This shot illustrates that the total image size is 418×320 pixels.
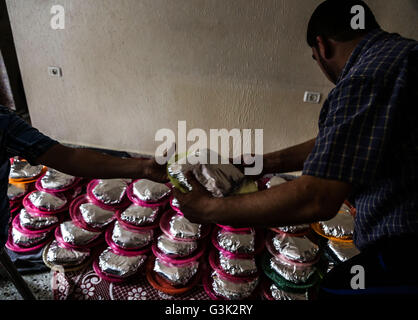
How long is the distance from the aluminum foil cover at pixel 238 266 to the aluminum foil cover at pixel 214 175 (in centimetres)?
49

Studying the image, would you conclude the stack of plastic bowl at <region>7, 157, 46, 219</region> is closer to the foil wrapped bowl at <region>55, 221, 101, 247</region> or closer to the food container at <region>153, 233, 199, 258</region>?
the foil wrapped bowl at <region>55, 221, 101, 247</region>

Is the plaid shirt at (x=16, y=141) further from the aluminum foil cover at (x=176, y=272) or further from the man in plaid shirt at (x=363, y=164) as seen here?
the aluminum foil cover at (x=176, y=272)

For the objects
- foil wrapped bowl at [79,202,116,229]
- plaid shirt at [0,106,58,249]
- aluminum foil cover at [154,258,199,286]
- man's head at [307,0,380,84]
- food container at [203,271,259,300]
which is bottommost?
food container at [203,271,259,300]

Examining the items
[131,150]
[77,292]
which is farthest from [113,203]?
[131,150]

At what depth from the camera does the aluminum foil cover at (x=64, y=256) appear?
152cm

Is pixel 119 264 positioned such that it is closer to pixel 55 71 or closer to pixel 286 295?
pixel 286 295

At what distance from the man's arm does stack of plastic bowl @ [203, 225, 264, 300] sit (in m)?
0.64

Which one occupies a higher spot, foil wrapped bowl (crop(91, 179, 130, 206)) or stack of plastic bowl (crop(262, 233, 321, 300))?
foil wrapped bowl (crop(91, 179, 130, 206))

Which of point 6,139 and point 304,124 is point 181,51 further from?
→ point 6,139

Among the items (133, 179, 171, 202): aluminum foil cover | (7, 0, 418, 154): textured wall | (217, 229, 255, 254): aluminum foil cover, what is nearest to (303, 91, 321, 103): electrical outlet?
(7, 0, 418, 154): textured wall

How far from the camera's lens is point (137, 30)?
212 centimetres

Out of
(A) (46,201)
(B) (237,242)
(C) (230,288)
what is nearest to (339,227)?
(B) (237,242)

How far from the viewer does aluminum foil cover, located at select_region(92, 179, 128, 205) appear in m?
1.68

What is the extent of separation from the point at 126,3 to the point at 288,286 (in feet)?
7.51
